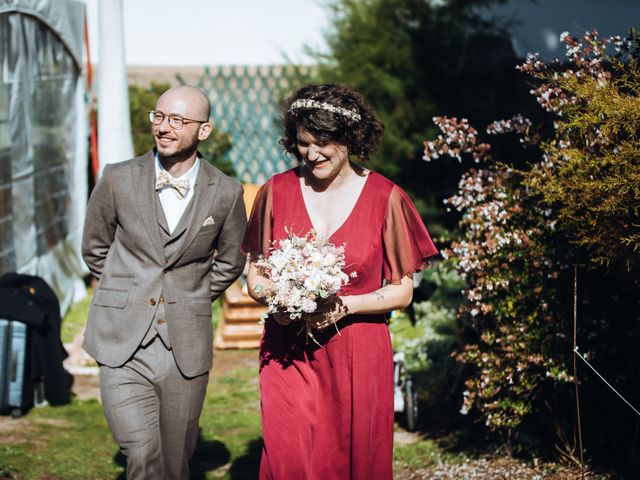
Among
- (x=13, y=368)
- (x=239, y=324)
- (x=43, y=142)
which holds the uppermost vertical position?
(x=43, y=142)

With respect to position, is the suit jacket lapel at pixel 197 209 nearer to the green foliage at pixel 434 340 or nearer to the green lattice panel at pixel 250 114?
the green foliage at pixel 434 340

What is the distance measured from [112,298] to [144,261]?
0.23m

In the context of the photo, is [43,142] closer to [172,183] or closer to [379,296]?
[172,183]

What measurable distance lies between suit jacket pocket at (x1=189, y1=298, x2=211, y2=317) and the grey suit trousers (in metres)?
0.22

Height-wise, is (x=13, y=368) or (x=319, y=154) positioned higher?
(x=319, y=154)

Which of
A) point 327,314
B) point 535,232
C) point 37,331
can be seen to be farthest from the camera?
point 37,331

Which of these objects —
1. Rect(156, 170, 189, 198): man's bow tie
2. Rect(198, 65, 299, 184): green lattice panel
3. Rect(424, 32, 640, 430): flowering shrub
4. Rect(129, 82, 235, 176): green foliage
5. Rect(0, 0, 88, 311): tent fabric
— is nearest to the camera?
Rect(156, 170, 189, 198): man's bow tie

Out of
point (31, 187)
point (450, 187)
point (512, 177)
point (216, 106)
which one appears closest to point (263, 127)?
point (216, 106)

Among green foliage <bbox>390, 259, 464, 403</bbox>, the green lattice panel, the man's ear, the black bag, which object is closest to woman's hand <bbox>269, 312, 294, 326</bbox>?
the man's ear

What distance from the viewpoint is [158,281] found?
163 inches

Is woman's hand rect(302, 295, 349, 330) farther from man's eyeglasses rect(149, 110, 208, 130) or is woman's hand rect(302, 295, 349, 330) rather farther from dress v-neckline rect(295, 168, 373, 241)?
man's eyeglasses rect(149, 110, 208, 130)

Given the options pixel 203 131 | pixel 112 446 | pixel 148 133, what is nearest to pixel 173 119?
pixel 203 131

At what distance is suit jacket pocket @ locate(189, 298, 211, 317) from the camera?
426 cm

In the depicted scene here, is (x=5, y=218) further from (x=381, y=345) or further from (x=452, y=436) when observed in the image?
(x=381, y=345)
